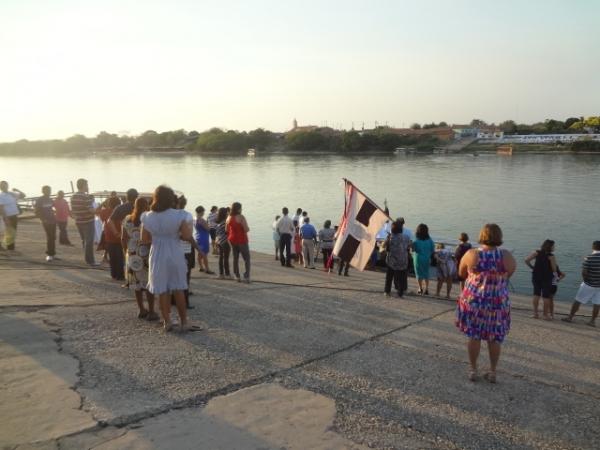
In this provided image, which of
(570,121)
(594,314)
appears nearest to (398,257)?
(594,314)

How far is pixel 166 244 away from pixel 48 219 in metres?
6.43

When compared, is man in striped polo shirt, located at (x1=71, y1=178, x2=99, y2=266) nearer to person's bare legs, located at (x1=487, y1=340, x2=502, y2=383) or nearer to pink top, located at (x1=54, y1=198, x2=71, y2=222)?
pink top, located at (x1=54, y1=198, x2=71, y2=222)

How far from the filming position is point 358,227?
10.1 m

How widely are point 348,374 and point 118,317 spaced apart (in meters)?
2.94

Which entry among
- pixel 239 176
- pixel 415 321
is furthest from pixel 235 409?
pixel 239 176

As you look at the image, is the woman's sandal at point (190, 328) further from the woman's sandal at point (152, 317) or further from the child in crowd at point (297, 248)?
the child in crowd at point (297, 248)

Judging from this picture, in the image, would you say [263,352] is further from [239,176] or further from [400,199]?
[239,176]

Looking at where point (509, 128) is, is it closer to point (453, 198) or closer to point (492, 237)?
point (453, 198)

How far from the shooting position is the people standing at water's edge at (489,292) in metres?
4.35

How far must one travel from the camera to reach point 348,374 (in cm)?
449

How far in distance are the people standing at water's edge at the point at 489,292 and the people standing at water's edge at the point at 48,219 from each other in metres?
8.54

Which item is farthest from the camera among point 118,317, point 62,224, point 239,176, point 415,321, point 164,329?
point 239,176

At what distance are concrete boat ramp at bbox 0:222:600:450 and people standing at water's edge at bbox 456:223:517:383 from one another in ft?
1.59

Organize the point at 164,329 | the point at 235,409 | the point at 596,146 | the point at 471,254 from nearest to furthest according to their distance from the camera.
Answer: the point at 235,409 < the point at 471,254 < the point at 164,329 < the point at 596,146
